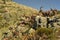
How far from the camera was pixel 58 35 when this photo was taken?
29.1 metres

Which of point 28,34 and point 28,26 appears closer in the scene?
point 28,34

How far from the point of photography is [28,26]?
37.2 meters

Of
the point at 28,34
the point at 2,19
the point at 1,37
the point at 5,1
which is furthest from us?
the point at 5,1

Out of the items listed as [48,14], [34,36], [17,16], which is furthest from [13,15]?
[34,36]

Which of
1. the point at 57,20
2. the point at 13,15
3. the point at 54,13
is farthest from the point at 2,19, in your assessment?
the point at 57,20

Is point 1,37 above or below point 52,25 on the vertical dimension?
below

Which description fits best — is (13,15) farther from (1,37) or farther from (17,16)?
(1,37)

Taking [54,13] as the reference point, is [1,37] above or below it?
below

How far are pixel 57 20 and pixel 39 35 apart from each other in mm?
5436

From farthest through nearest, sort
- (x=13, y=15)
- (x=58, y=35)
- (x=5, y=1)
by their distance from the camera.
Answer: (x=5, y=1) < (x=13, y=15) < (x=58, y=35)

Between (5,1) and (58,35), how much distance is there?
40.8 metres

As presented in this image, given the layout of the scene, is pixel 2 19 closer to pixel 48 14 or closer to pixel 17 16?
pixel 17 16

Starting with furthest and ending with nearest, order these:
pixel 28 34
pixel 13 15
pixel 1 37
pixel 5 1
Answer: pixel 5 1
pixel 13 15
pixel 1 37
pixel 28 34

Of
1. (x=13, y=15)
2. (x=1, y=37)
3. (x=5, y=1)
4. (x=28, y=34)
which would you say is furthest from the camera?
(x=5, y=1)
